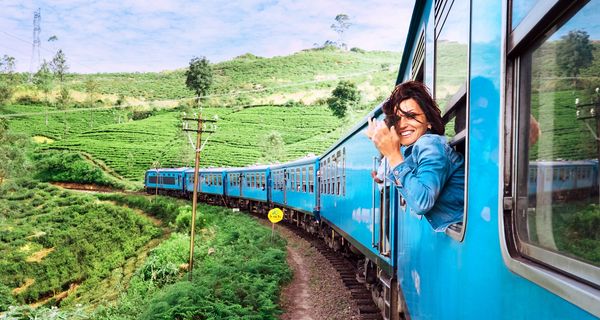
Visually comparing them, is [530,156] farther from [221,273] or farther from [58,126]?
[58,126]

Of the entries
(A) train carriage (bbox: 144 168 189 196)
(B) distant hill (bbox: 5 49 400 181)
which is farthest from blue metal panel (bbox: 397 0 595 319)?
(B) distant hill (bbox: 5 49 400 181)

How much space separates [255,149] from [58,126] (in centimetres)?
3377

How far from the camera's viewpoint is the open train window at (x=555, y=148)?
956mm

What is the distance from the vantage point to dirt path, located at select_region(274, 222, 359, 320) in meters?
8.62

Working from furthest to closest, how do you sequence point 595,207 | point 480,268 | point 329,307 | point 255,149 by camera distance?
point 255,149 → point 329,307 → point 480,268 → point 595,207

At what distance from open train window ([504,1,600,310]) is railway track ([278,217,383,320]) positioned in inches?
254

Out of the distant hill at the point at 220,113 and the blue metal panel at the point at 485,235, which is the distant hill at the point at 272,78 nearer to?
the distant hill at the point at 220,113

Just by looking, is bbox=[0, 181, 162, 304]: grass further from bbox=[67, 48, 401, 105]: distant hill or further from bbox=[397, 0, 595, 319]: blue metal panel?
bbox=[67, 48, 401, 105]: distant hill

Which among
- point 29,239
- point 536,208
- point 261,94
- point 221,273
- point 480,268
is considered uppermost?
point 261,94

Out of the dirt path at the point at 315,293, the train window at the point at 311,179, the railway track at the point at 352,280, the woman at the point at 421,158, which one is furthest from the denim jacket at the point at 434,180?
the train window at the point at 311,179

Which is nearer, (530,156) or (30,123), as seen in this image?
(530,156)

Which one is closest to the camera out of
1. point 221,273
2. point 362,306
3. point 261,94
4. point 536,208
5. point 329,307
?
point 536,208

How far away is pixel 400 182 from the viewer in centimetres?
204

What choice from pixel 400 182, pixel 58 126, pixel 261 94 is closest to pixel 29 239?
pixel 400 182
